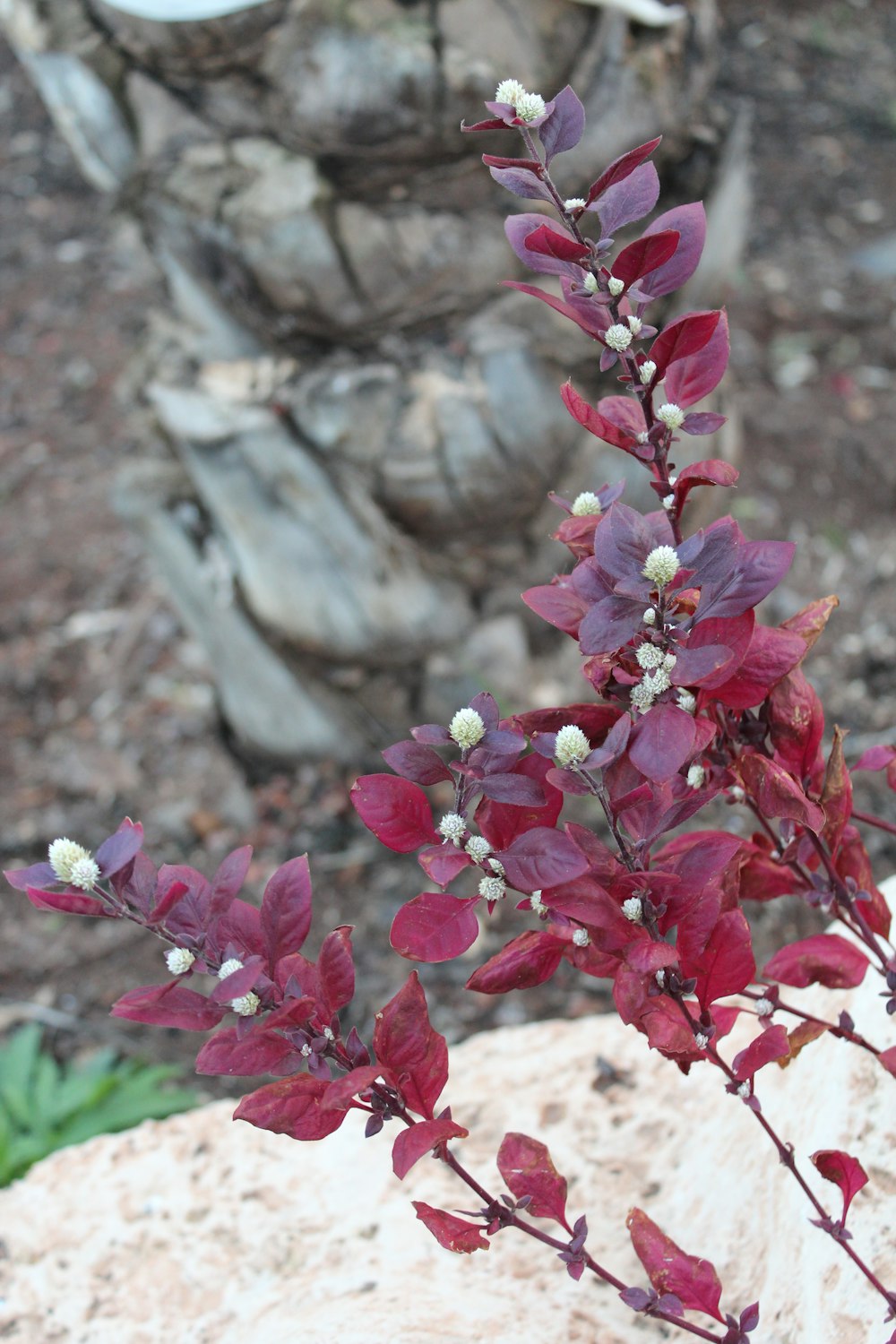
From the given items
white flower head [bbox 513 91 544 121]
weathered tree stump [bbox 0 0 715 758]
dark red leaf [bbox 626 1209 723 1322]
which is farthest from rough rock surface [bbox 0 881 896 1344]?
weathered tree stump [bbox 0 0 715 758]

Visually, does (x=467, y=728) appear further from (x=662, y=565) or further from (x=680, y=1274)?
(x=680, y=1274)

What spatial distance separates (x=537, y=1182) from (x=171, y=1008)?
365 millimetres

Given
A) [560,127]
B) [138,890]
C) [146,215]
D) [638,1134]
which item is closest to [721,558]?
[560,127]

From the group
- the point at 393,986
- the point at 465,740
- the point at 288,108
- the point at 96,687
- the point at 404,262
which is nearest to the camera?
the point at 465,740

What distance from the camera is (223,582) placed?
267 centimetres

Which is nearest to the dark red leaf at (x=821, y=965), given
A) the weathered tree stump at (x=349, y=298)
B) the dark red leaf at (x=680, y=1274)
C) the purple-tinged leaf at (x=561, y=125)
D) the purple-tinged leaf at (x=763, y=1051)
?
the purple-tinged leaf at (x=763, y=1051)

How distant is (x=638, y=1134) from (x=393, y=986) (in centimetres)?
116

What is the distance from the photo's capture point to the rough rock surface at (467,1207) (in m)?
1.15

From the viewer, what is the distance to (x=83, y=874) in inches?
29.9

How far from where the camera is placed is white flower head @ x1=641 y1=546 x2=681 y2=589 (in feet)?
2.40

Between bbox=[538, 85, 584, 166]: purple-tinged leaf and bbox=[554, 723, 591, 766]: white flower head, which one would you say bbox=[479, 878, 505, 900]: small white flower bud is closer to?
bbox=[554, 723, 591, 766]: white flower head

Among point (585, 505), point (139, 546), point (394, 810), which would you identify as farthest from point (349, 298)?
point (139, 546)

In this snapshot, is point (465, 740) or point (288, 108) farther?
point (288, 108)

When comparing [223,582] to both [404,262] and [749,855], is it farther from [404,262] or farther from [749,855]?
[749,855]
